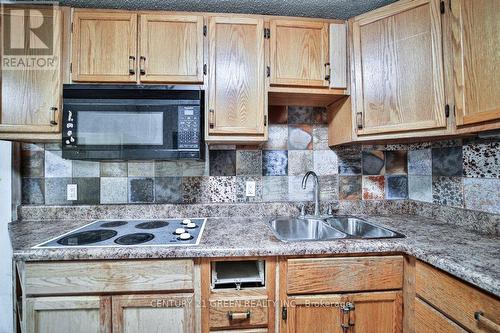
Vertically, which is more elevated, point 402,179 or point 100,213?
point 402,179

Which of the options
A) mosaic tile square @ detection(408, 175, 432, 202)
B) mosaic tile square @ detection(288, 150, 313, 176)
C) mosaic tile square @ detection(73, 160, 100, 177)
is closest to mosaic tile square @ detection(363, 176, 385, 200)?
mosaic tile square @ detection(408, 175, 432, 202)

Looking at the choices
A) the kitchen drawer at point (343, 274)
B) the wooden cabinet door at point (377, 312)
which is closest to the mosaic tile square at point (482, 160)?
the kitchen drawer at point (343, 274)

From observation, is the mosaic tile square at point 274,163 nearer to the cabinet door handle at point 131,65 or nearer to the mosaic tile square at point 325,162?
the mosaic tile square at point 325,162

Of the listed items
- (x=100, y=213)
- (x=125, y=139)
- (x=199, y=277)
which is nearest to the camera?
(x=199, y=277)

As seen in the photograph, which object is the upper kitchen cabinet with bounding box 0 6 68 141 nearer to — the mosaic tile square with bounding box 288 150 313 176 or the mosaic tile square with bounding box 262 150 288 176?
the mosaic tile square with bounding box 262 150 288 176

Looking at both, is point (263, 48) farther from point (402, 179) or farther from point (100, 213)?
point (100, 213)

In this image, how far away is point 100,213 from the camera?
5.10 feet

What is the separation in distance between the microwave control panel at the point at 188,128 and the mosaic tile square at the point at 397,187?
58.0 inches

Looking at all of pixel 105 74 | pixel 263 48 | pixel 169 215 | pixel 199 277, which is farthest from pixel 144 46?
pixel 199 277

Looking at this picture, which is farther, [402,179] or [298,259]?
[402,179]

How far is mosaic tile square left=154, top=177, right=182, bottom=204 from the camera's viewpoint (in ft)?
5.34

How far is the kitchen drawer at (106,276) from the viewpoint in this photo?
3.30 ft

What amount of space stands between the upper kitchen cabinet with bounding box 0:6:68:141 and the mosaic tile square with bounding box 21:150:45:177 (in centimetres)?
29

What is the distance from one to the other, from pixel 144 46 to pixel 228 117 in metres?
0.64
